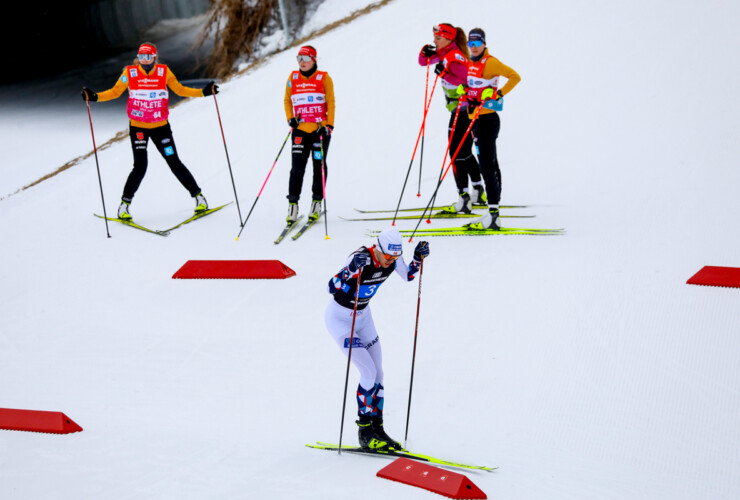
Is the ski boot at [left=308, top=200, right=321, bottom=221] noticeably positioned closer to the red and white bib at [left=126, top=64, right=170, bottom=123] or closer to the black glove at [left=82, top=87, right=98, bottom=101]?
the red and white bib at [left=126, top=64, right=170, bottom=123]

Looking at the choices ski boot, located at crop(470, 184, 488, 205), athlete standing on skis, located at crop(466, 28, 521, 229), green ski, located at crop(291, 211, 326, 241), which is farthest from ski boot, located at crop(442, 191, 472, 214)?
green ski, located at crop(291, 211, 326, 241)

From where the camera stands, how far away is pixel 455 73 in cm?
639

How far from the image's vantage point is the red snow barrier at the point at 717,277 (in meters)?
5.00

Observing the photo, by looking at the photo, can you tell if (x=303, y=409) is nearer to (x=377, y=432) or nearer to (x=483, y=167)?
(x=377, y=432)

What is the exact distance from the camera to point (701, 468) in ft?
11.4

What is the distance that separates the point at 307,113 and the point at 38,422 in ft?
11.8

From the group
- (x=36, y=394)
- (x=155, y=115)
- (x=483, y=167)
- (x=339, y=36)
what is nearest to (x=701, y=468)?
(x=483, y=167)

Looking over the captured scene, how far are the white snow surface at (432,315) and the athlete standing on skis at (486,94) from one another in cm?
58

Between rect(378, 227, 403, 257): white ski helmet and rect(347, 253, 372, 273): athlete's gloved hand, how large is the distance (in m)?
0.10

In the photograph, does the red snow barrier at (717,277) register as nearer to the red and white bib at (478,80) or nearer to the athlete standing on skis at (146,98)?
the red and white bib at (478,80)

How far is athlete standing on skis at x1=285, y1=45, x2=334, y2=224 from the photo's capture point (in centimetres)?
654

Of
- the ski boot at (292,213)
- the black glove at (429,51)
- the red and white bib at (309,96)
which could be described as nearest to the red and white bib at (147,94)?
the red and white bib at (309,96)

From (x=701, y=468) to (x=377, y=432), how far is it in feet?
5.10

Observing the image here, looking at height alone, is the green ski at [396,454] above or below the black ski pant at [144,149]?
below
